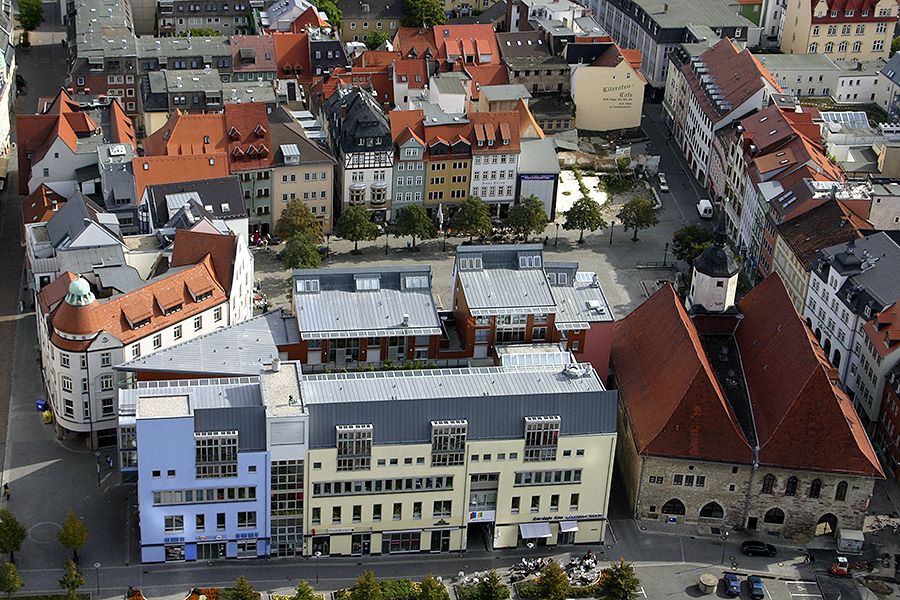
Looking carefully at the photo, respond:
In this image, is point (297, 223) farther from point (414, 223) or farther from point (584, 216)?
point (584, 216)

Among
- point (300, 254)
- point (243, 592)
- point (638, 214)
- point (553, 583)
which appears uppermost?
point (300, 254)

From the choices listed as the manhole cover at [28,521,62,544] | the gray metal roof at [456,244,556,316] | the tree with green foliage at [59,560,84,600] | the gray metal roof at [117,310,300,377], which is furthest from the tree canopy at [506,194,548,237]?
the tree with green foliage at [59,560,84,600]

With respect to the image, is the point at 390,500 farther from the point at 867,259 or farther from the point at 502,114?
A: the point at 502,114

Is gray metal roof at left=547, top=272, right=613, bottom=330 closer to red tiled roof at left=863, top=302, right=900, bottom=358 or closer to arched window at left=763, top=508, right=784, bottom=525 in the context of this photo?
arched window at left=763, top=508, right=784, bottom=525

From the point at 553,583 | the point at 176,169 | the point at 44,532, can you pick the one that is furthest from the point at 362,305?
the point at 176,169

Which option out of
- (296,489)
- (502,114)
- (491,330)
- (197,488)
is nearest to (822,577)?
(491,330)

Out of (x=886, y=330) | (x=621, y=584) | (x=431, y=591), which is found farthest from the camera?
A: (x=886, y=330)
